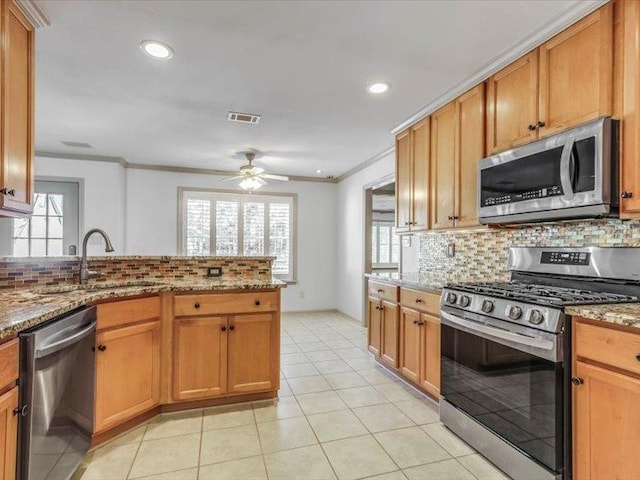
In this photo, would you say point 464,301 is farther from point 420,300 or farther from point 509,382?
point 420,300

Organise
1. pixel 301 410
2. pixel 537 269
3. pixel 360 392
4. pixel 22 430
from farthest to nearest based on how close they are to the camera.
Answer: pixel 360 392 → pixel 301 410 → pixel 537 269 → pixel 22 430

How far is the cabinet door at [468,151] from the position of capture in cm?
260

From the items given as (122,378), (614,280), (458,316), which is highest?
(614,280)

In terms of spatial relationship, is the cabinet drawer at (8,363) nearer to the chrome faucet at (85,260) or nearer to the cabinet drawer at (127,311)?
the cabinet drawer at (127,311)

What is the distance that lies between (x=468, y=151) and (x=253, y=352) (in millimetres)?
2201

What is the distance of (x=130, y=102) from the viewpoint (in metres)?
3.10

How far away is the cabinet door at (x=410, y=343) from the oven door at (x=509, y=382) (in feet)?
1.41

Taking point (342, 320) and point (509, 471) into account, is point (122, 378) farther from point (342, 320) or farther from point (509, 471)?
point (342, 320)

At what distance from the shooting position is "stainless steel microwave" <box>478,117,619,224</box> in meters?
1.75

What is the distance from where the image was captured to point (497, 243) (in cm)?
280

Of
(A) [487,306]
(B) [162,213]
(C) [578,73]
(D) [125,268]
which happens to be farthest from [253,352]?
(B) [162,213]

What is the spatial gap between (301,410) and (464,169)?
2174 mm

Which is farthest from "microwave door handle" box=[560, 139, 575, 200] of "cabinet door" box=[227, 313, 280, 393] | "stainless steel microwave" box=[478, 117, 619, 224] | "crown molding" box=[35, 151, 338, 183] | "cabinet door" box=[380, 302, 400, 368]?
"crown molding" box=[35, 151, 338, 183]

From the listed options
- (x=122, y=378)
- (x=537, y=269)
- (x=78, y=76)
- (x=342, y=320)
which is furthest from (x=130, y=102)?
(x=342, y=320)
